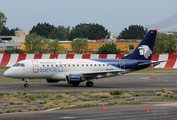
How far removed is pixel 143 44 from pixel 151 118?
84.3 ft

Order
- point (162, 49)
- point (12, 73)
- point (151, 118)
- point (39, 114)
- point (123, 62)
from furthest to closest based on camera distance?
point (162, 49) < point (123, 62) < point (12, 73) < point (39, 114) < point (151, 118)

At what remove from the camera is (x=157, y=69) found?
6938 centimetres

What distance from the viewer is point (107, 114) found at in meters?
27.4

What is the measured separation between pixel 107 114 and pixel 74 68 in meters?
20.3

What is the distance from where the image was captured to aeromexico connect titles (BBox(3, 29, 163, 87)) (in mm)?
45875

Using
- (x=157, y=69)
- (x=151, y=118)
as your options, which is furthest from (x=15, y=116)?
(x=157, y=69)

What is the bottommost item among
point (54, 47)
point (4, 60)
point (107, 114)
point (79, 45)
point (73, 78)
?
point (107, 114)

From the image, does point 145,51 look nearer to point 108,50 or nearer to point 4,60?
point 4,60

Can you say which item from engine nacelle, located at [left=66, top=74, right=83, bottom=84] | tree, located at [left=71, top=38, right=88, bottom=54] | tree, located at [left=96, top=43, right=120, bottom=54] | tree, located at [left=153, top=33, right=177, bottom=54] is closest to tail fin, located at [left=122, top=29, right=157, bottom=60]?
engine nacelle, located at [left=66, top=74, right=83, bottom=84]

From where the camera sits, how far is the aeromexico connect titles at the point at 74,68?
45875mm

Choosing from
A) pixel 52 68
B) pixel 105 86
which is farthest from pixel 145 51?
pixel 52 68

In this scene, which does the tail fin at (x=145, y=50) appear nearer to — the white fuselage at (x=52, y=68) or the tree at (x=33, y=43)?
the white fuselage at (x=52, y=68)

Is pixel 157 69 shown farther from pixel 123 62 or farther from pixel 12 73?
pixel 12 73

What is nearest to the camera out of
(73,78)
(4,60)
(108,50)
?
(73,78)
